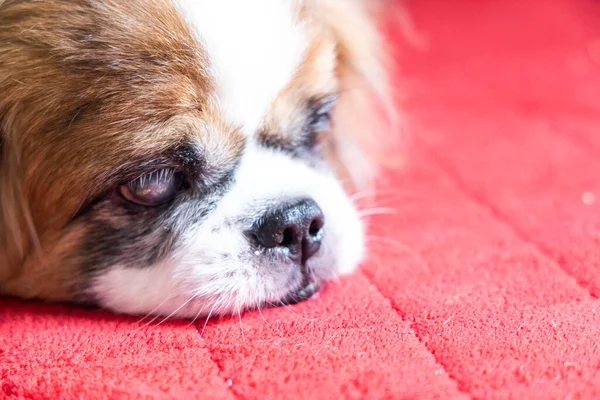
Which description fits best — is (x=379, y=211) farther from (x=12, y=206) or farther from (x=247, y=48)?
(x=12, y=206)

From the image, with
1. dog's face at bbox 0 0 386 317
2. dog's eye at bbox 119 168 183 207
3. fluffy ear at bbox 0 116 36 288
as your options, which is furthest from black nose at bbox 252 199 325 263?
fluffy ear at bbox 0 116 36 288

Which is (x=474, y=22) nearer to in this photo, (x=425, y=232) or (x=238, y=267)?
(x=425, y=232)

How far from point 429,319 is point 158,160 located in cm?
51

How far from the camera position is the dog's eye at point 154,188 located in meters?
1.25

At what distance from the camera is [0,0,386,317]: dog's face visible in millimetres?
1208

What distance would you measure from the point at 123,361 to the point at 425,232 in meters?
0.71

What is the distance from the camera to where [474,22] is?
2.83 meters

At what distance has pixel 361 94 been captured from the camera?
186 cm

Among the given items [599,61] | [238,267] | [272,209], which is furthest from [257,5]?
[599,61]

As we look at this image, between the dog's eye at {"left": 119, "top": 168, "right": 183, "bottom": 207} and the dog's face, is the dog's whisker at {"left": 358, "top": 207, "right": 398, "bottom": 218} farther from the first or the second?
the dog's eye at {"left": 119, "top": 168, "right": 183, "bottom": 207}

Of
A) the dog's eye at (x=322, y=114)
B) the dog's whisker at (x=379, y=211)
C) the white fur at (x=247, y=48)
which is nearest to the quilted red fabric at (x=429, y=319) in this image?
the dog's whisker at (x=379, y=211)

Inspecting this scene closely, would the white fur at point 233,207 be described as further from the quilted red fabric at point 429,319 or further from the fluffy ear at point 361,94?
the fluffy ear at point 361,94

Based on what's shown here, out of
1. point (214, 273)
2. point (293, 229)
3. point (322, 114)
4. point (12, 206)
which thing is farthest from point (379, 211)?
point (12, 206)

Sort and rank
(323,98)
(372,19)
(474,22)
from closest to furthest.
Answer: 1. (323,98)
2. (372,19)
3. (474,22)
